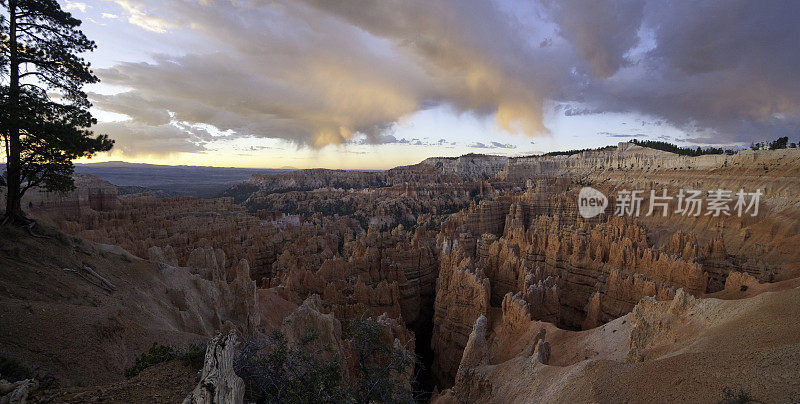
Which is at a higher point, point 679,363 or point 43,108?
point 43,108

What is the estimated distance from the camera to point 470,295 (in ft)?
72.2

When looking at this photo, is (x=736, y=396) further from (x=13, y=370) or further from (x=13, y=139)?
(x=13, y=139)

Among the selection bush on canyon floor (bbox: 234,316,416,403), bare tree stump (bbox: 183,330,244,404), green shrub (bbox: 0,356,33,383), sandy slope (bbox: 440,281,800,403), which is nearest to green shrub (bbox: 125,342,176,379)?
green shrub (bbox: 0,356,33,383)

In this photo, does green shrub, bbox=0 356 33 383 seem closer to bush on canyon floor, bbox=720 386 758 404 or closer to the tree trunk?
the tree trunk

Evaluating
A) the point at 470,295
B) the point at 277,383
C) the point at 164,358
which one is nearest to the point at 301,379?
the point at 277,383

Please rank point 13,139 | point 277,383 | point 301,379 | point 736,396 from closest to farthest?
point 736,396 < point 277,383 < point 301,379 < point 13,139

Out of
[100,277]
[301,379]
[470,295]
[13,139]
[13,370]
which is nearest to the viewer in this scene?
[13,370]

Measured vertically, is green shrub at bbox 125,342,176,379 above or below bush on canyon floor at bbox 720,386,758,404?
below

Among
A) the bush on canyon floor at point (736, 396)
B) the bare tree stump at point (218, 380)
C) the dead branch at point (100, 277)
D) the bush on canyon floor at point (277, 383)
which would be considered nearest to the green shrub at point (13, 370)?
the bush on canyon floor at point (277, 383)

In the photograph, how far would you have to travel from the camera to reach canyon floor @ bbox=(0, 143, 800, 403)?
24.3 ft

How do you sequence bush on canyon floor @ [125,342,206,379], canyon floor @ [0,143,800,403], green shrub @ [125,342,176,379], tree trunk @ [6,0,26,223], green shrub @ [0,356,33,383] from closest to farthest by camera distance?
green shrub @ [0,356,33,383], green shrub @ [125,342,176,379], bush on canyon floor @ [125,342,206,379], canyon floor @ [0,143,800,403], tree trunk @ [6,0,26,223]

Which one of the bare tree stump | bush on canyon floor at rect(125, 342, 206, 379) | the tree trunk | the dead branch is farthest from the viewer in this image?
the dead branch

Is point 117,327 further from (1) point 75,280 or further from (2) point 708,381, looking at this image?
(2) point 708,381

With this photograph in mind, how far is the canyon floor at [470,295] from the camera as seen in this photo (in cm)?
742
